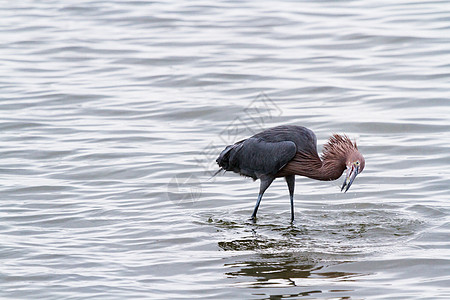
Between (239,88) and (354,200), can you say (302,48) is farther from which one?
(354,200)

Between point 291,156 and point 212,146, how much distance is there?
3.13m

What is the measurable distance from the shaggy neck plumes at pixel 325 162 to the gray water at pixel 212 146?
0.52 metres

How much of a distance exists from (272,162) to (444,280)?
2.75m

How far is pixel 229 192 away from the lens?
10.4 metres

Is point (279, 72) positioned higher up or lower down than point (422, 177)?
higher up

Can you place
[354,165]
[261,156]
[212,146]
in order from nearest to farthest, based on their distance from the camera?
[354,165] → [261,156] → [212,146]

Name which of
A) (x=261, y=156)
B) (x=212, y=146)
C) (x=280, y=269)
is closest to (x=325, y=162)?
(x=261, y=156)

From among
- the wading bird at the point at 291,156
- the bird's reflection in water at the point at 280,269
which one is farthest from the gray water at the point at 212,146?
the wading bird at the point at 291,156

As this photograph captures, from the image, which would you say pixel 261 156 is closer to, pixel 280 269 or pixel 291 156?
pixel 291 156

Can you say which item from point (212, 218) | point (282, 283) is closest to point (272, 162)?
point (212, 218)

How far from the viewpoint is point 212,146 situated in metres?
12.1

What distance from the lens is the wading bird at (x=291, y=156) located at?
29.7 ft

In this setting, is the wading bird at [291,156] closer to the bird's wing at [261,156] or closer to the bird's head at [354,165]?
the bird's wing at [261,156]

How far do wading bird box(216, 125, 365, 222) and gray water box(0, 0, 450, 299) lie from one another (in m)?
0.51
